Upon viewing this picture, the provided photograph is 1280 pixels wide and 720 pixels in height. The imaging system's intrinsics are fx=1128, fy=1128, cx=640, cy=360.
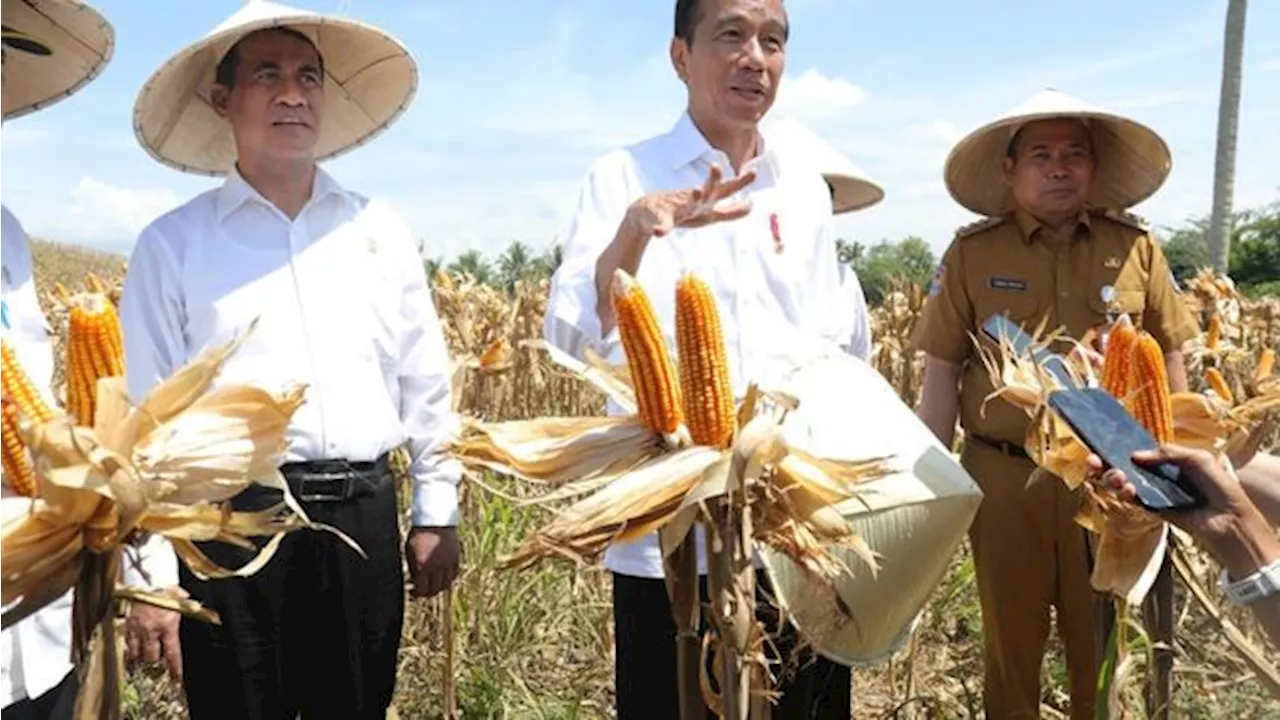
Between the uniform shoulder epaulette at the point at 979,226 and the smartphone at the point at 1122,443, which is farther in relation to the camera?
the uniform shoulder epaulette at the point at 979,226

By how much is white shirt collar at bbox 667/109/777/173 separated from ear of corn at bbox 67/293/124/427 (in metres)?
1.40

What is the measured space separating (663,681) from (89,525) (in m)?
1.40

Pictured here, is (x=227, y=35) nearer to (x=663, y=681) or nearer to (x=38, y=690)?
(x=38, y=690)

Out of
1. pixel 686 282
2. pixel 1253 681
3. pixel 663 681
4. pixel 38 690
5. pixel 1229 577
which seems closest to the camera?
pixel 686 282

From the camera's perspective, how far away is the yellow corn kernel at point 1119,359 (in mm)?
2248

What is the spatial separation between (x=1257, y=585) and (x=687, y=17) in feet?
5.31

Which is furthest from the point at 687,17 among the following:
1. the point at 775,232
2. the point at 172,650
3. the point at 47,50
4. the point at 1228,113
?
the point at 1228,113

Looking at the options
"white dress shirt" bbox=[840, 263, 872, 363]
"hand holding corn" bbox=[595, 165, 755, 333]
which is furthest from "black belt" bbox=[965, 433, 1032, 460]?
"hand holding corn" bbox=[595, 165, 755, 333]

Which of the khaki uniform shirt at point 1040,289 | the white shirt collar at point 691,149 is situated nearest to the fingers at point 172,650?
the white shirt collar at point 691,149

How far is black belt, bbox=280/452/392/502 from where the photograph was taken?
2521mm

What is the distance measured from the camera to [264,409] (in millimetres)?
1595

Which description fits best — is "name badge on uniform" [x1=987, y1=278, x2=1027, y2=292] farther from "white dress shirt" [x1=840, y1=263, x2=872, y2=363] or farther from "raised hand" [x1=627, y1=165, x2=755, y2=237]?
"raised hand" [x1=627, y1=165, x2=755, y2=237]

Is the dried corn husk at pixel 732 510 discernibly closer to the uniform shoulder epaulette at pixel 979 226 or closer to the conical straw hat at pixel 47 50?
the conical straw hat at pixel 47 50

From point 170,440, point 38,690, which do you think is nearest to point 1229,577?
point 170,440
